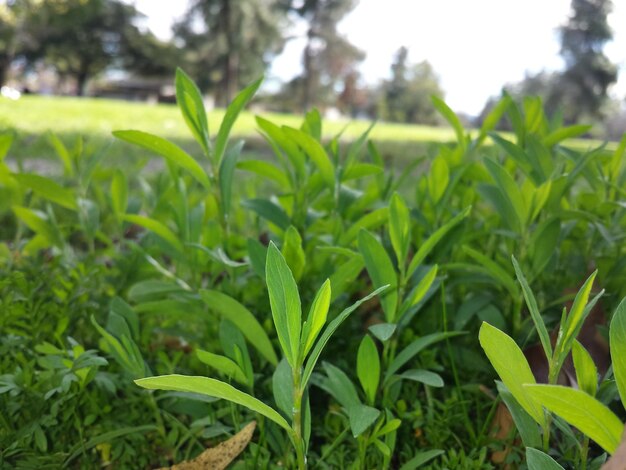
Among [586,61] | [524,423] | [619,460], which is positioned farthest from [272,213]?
[586,61]

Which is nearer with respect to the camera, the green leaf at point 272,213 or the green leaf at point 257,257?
the green leaf at point 257,257

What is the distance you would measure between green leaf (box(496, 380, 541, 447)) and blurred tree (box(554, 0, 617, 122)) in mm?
41052

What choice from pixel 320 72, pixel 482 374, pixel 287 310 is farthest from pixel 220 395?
pixel 320 72

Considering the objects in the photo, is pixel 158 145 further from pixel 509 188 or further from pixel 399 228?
pixel 509 188

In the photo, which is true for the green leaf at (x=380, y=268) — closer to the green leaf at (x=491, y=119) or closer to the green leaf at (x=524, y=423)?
the green leaf at (x=524, y=423)

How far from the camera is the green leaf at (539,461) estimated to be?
543 millimetres

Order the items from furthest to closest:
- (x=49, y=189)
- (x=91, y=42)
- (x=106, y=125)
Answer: (x=91, y=42)
(x=106, y=125)
(x=49, y=189)

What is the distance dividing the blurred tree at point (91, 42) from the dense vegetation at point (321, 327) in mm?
40283

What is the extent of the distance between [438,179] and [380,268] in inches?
12.6

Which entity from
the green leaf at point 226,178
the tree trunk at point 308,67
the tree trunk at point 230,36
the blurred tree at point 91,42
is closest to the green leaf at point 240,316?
the green leaf at point 226,178

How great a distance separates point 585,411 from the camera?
0.50m

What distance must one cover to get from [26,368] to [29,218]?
49cm

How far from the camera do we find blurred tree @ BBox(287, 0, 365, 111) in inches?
1476

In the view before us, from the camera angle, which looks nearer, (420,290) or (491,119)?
(420,290)
